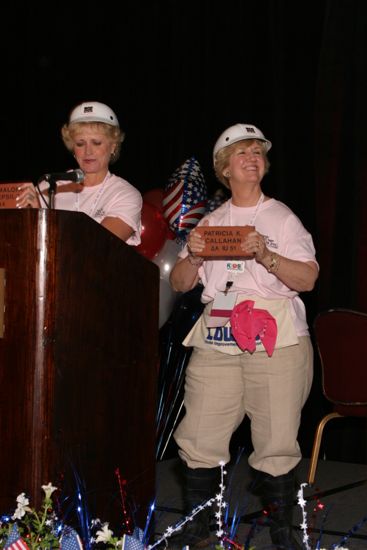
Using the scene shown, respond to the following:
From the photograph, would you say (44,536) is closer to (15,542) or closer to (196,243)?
(15,542)

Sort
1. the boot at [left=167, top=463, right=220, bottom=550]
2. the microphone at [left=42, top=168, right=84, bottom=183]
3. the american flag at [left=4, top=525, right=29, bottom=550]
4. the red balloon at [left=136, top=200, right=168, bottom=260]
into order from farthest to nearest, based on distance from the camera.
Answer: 1. the red balloon at [left=136, top=200, right=168, bottom=260]
2. the boot at [left=167, top=463, right=220, bottom=550]
3. the microphone at [left=42, top=168, right=84, bottom=183]
4. the american flag at [left=4, top=525, right=29, bottom=550]

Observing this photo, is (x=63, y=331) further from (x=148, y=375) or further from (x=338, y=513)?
(x=338, y=513)

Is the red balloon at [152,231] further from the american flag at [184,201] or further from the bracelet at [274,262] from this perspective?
the bracelet at [274,262]

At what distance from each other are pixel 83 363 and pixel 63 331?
0.13m

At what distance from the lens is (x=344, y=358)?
3.90 metres

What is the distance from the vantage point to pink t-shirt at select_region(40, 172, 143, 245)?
2818 millimetres

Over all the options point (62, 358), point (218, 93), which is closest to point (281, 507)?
point (62, 358)

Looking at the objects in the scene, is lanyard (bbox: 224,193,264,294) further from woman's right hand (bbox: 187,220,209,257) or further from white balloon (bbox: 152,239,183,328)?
white balloon (bbox: 152,239,183,328)

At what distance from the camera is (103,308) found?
226cm

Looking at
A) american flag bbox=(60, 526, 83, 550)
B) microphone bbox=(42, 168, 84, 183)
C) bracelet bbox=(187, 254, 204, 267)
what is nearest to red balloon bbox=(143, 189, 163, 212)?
bracelet bbox=(187, 254, 204, 267)

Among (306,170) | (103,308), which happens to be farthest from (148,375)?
(306,170)

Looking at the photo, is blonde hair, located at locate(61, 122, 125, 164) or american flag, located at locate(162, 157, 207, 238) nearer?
blonde hair, located at locate(61, 122, 125, 164)

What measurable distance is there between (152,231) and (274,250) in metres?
1.30

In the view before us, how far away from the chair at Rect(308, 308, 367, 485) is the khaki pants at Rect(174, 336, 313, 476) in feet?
3.32
